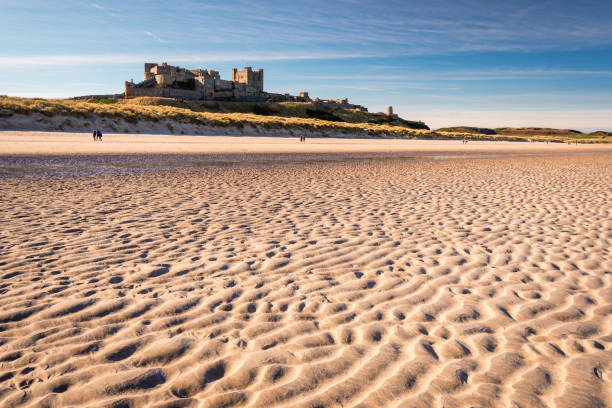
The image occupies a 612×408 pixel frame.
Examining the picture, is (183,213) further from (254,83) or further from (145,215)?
(254,83)

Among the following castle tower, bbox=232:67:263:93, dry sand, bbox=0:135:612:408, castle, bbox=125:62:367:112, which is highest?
Answer: castle tower, bbox=232:67:263:93

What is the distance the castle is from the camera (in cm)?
9250

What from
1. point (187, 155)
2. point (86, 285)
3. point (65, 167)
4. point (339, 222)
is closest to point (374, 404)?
point (86, 285)

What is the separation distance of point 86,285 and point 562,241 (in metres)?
6.79

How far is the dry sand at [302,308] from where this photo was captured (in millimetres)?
2693

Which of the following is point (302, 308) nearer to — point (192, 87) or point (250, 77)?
point (192, 87)

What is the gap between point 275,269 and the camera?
4879mm

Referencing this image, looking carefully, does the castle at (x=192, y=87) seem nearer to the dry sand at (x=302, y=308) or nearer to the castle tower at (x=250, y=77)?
the castle tower at (x=250, y=77)

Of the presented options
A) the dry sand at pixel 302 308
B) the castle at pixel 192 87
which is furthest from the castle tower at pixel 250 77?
the dry sand at pixel 302 308

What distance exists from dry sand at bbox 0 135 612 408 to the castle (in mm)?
93686

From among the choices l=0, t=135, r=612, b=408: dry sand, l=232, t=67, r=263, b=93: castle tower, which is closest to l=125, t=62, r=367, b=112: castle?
l=232, t=67, r=263, b=93: castle tower

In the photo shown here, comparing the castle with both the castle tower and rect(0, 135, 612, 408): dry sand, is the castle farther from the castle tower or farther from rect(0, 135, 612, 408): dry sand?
rect(0, 135, 612, 408): dry sand

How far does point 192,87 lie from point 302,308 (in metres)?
106

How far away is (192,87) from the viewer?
10094 cm
